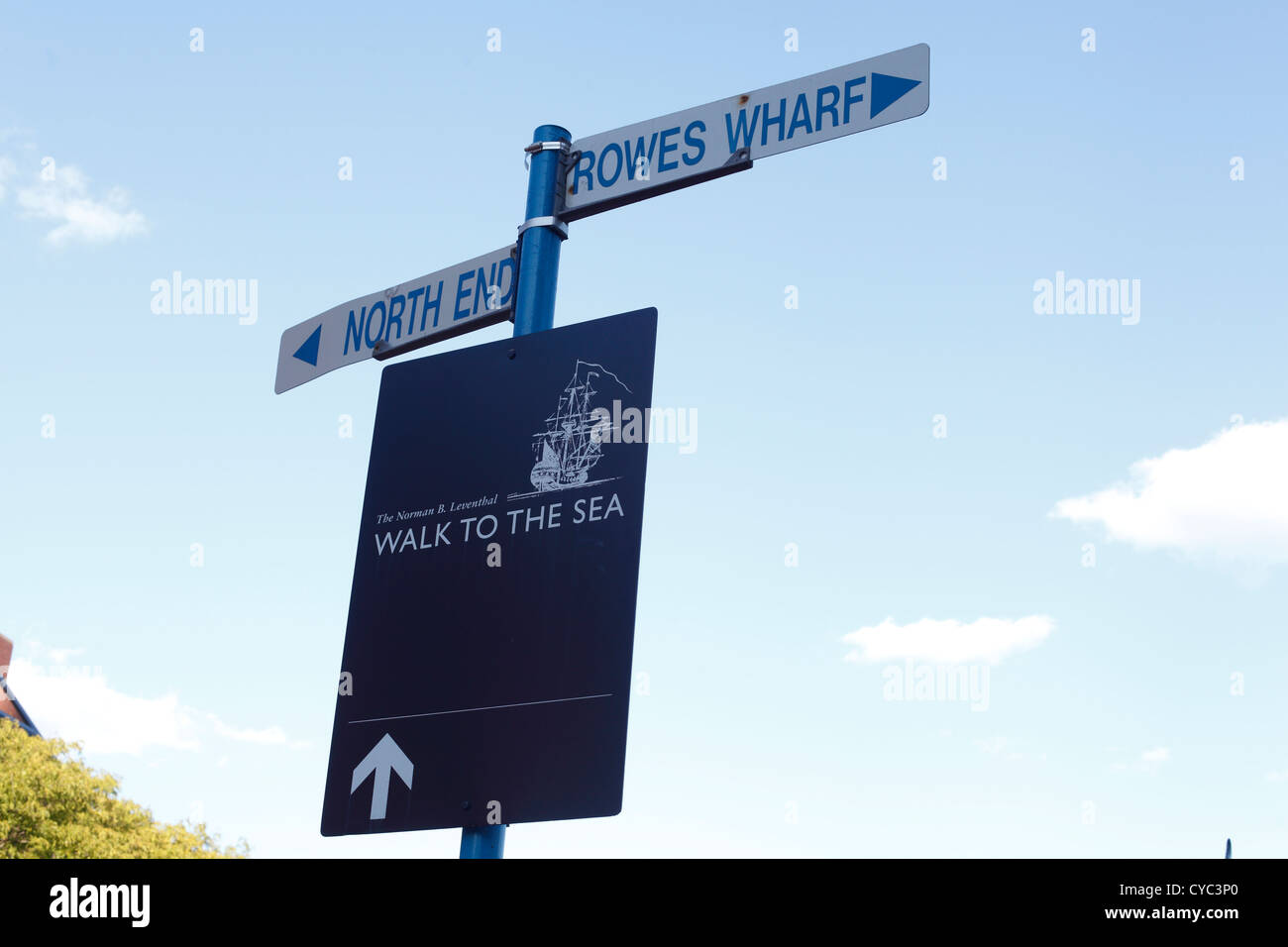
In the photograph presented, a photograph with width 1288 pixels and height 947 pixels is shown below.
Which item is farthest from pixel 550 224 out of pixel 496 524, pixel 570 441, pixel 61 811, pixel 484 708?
pixel 61 811

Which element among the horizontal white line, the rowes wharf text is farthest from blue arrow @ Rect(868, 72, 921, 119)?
the horizontal white line

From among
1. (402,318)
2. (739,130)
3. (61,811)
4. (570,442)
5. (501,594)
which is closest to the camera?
(501,594)

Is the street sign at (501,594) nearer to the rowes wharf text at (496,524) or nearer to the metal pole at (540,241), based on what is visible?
the rowes wharf text at (496,524)

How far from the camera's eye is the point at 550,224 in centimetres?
454

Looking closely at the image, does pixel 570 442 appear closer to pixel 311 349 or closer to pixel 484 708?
pixel 484 708

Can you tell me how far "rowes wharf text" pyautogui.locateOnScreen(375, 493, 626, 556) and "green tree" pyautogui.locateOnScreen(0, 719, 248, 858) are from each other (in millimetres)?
21965

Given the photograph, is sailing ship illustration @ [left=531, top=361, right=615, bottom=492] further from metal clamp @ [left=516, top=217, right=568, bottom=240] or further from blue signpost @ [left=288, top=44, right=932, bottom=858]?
metal clamp @ [left=516, top=217, right=568, bottom=240]

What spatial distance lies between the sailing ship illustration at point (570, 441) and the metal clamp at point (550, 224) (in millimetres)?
904

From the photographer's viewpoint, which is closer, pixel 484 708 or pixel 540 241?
pixel 484 708

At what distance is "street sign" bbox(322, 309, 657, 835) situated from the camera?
328 cm

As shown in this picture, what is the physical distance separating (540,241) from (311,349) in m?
1.19

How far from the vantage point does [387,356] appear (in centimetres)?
483

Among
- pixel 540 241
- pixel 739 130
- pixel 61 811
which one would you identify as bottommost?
pixel 61 811
